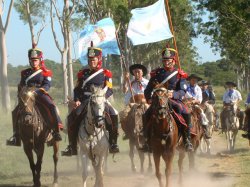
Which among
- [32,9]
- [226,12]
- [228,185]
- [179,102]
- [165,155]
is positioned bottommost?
[228,185]

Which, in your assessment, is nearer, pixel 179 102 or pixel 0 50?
pixel 179 102

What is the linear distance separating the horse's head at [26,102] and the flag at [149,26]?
579 centimetres

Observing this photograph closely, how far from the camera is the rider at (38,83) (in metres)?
12.6

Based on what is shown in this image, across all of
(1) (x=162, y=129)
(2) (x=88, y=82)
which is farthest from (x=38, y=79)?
(1) (x=162, y=129)

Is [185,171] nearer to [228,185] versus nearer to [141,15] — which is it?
[228,185]

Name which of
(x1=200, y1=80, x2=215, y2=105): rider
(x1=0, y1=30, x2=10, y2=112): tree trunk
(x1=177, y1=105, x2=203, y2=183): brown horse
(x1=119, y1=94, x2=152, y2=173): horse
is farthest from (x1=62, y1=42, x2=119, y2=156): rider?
(x1=0, y1=30, x2=10, y2=112): tree trunk

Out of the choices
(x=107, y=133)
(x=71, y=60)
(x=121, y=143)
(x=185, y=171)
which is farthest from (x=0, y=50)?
(x=107, y=133)

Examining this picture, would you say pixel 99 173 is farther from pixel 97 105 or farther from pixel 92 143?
pixel 97 105

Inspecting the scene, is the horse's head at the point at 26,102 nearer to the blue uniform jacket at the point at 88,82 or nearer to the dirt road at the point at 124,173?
the blue uniform jacket at the point at 88,82

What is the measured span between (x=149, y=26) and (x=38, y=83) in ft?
19.2

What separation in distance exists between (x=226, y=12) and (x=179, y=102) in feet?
52.6

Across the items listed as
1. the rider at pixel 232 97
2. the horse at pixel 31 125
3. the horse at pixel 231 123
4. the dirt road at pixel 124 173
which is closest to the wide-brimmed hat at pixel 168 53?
the horse at pixel 31 125

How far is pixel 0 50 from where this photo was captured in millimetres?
30234

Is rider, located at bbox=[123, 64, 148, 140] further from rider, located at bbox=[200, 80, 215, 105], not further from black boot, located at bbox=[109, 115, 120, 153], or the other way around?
rider, located at bbox=[200, 80, 215, 105]
